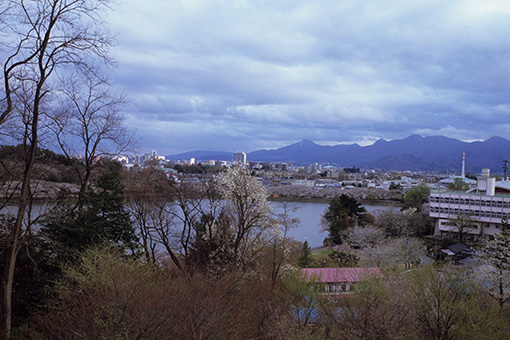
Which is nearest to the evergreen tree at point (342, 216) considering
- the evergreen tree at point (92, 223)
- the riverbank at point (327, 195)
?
the evergreen tree at point (92, 223)

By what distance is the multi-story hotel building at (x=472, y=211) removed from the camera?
1756 centimetres

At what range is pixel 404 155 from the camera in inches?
5689

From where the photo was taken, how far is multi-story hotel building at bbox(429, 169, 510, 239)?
1756 centimetres

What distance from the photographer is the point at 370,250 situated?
13258 millimetres

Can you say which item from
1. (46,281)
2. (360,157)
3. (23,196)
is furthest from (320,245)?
(360,157)

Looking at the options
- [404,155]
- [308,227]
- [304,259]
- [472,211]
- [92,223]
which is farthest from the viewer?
[404,155]

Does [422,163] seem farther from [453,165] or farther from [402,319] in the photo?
[402,319]

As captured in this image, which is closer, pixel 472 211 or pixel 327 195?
pixel 472 211

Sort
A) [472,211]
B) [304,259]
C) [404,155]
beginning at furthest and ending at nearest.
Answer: [404,155]
[472,211]
[304,259]

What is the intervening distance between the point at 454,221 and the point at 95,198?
53.0 ft

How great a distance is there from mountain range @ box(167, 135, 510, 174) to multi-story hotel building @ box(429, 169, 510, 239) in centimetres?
9471

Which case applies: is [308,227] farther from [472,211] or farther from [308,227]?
[472,211]

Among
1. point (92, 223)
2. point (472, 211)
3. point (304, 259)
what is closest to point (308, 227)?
point (472, 211)

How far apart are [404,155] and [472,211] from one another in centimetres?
13488
